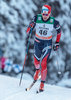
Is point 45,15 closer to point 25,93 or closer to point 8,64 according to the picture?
point 25,93

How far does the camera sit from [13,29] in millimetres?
12195

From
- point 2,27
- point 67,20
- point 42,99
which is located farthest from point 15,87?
point 67,20

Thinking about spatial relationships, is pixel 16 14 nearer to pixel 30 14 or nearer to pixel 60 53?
pixel 30 14

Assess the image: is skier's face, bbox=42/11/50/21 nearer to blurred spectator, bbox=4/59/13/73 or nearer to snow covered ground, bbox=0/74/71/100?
snow covered ground, bbox=0/74/71/100

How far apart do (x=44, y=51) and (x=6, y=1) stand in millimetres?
6711

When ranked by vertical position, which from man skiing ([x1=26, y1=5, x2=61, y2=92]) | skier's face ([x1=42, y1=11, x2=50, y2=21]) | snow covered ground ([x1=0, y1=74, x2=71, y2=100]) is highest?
skier's face ([x1=42, y1=11, x2=50, y2=21])

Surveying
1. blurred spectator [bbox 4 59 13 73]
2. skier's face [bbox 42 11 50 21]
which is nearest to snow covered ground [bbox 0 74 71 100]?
skier's face [bbox 42 11 50 21]

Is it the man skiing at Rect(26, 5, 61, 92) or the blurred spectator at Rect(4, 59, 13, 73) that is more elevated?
the man skiing at Rect(26, 5, 61, 92)

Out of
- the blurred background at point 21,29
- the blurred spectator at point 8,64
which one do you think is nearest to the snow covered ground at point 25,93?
the blurred background at point 21,29

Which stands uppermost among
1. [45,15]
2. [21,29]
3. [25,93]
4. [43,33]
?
[21,29]

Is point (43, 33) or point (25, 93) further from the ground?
point (43, 33)

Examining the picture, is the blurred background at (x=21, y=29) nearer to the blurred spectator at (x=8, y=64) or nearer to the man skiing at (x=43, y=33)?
the blurred spectator at (x=8, y=64)

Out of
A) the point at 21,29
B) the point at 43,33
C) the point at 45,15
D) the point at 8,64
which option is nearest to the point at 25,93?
the point at 43,33

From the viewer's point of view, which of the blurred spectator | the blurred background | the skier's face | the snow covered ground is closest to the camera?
the snow covered ground
